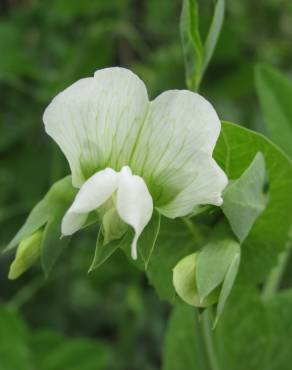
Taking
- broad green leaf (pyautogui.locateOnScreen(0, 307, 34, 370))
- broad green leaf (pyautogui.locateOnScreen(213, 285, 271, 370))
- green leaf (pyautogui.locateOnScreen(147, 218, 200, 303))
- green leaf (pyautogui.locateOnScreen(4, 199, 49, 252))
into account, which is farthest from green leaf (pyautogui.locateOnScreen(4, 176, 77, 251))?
broad green leaf (pyautogui.locateOnScreen(0, 307, 34, 370))

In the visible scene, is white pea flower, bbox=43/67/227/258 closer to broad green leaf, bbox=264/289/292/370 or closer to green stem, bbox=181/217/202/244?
green stem, bbox=181/217/202/244

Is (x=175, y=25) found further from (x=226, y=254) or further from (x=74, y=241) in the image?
(x=226, y=254)

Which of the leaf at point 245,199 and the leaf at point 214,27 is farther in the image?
the leaf at point 214,27

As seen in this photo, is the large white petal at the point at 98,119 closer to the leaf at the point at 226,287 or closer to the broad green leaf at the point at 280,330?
the leaf at the point at 226,287

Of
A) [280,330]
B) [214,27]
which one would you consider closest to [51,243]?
[214,27]

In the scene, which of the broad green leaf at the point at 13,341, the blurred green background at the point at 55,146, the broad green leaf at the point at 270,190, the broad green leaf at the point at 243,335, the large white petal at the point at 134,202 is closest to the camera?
the large white petal at the point at 134,202

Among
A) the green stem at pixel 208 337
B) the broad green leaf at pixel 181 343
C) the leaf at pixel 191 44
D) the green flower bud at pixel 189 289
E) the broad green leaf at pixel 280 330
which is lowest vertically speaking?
the broad green leaf at pixel 181 343

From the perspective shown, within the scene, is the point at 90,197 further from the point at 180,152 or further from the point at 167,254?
the point at 167,254

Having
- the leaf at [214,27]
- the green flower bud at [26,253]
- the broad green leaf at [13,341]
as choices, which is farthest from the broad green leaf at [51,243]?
the broad green leaf at [13,341]

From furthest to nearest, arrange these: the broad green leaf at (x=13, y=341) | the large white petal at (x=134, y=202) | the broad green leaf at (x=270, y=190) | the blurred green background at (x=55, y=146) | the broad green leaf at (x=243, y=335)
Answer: the blurred green background at (x=55, y=146) → the broad green leaf at (x=13, y=341) → the broad green leaf at (x=243, y=335) → the broad green leaf at (x=270, y=190) → the large white petal at (x=134, y=202)

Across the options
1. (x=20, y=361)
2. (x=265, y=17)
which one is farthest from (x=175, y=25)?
(x=20, y=361)
